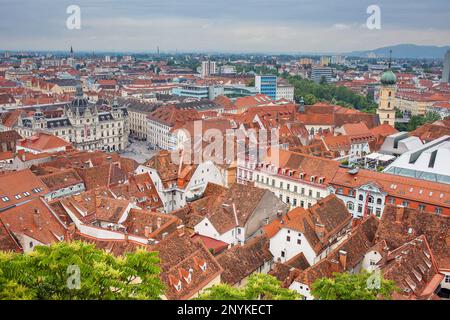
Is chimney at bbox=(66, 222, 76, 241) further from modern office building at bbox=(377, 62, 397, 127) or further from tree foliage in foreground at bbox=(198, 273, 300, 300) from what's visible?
modern office building at bbox=(377, 62, 397, 127)

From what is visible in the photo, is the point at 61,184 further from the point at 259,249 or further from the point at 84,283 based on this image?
the point at 84,283

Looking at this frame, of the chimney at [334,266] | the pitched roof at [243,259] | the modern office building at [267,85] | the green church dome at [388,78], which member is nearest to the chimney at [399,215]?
Answer: the chimney at [334,266]

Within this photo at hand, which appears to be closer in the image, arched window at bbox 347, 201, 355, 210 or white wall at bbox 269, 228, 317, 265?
white wall at bbox 269, 228, 317, 265

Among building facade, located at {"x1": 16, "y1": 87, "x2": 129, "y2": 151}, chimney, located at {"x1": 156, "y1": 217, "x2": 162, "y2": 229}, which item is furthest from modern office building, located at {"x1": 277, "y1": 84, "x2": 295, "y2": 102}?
chimney, located at {"x1": 156, "y1": 217, "x2": 162, "y2": 229}

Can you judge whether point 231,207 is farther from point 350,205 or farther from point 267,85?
point 267,85

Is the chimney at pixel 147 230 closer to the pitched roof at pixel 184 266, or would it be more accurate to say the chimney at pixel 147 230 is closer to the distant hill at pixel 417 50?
the pitched roof at pixel 184 266
